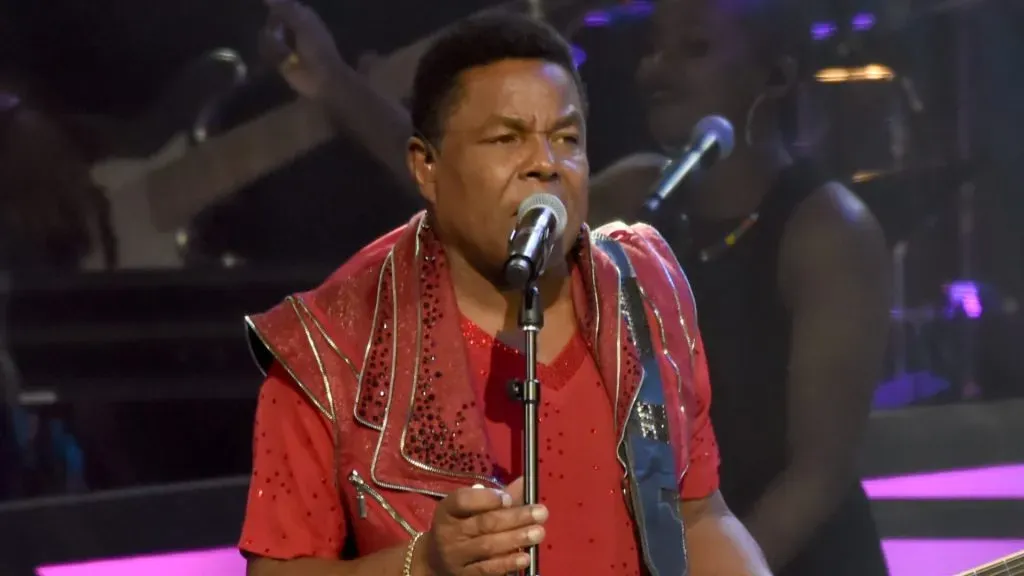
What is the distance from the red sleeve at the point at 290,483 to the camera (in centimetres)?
159

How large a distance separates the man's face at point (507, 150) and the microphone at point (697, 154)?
766 mm

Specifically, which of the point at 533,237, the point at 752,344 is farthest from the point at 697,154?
the point at 533,237

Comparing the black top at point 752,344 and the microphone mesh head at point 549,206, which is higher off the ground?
the microphone mesh head at point 549,206

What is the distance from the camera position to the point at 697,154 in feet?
8.32

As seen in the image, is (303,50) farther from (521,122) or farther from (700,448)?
(700,448)

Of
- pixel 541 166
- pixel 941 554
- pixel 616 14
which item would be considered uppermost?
pixel 616 14

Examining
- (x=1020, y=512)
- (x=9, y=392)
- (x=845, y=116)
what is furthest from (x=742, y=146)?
(x=9, y=392)

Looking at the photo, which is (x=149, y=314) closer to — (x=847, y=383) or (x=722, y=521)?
(x=722, y=521)

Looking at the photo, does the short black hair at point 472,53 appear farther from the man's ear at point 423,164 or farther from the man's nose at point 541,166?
the man's nose at point 541,166

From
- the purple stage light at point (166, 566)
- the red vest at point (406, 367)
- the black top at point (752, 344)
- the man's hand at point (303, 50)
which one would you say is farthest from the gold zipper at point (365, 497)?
the black top at point (752, 344)

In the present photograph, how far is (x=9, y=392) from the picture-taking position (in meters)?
2.50

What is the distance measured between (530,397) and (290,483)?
439mm

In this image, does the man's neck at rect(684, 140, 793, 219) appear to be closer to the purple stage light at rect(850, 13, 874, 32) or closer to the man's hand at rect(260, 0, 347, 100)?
the purple stage light at rect(850, 13, 874, 32)

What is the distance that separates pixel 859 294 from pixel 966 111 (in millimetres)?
553
